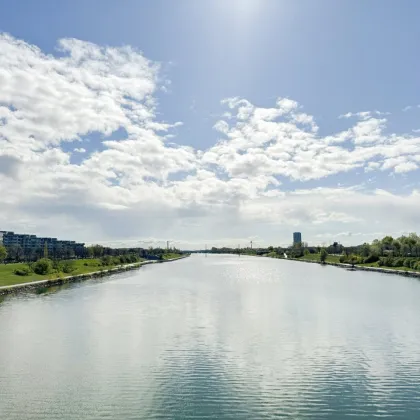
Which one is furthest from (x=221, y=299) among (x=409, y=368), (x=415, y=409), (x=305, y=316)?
(x=415, y=409)

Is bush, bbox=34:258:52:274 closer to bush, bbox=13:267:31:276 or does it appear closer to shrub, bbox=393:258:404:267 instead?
bush, bbox=13:267:31:276

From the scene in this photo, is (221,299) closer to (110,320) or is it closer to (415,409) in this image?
(110,320)

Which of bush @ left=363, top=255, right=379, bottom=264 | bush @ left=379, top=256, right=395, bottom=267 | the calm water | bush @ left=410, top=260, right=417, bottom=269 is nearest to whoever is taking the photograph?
the calm water

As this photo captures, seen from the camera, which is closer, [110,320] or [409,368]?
[409,368]

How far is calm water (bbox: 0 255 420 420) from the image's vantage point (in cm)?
1897

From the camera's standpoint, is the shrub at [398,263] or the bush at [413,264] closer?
the bush at [413,264]

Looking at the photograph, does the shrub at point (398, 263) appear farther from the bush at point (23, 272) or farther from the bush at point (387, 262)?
the bush at point (23, 272)

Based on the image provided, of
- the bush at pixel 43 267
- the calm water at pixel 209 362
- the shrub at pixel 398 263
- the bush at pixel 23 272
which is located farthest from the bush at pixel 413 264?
the bush at pixel 23 272

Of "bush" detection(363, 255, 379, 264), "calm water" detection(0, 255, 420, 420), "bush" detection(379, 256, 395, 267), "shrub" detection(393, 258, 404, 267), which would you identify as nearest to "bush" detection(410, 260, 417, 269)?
"shrub" detection(393, 258, 404, 267)

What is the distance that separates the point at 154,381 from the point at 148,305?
30.5m

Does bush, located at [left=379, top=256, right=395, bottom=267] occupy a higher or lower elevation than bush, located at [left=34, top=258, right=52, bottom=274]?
higher

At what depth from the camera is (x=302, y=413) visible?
1811cm

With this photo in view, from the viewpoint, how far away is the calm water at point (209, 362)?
19.0m

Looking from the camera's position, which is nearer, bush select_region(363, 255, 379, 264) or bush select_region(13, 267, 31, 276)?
bush select_region(13, 267, 31, 276)
